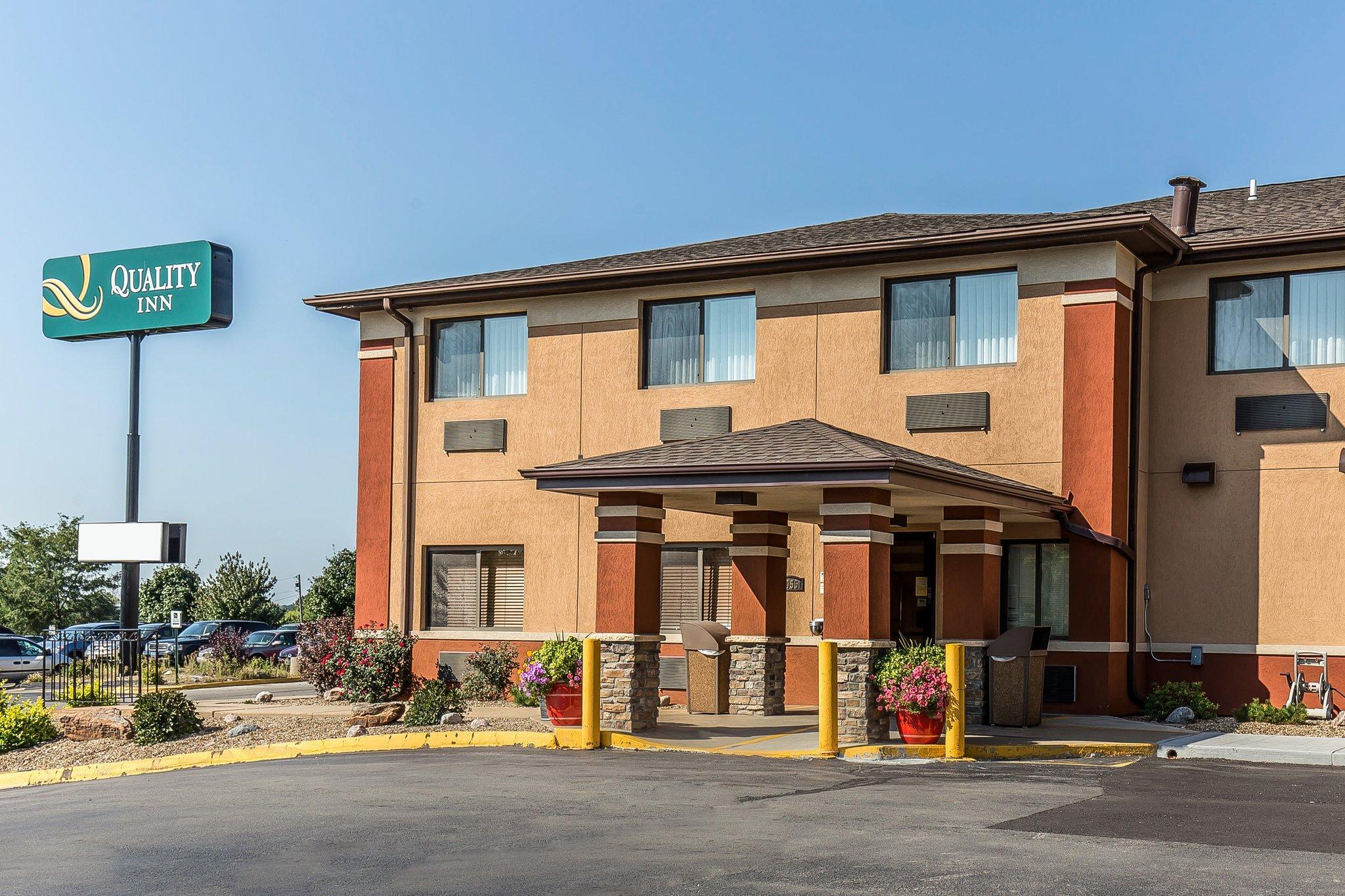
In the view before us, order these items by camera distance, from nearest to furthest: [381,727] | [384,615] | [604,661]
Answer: [604,661] → [381,727] → [384,615]

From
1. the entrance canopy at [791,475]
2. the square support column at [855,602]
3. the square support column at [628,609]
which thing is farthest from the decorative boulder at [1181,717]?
the square support column at [628,609]

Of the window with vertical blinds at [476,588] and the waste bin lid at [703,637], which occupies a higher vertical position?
the window with vertical blinds at [476,588]

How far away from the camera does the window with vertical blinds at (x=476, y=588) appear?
24219 mm

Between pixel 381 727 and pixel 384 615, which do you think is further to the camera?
pixel 384 615

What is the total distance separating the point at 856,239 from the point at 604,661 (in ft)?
25.6

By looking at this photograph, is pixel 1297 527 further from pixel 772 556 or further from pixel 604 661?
pixel 604 661

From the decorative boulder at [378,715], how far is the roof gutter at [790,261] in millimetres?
7201

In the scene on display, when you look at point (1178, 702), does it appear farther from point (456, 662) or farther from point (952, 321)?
point (456, 662)

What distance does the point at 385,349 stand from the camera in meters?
25.4

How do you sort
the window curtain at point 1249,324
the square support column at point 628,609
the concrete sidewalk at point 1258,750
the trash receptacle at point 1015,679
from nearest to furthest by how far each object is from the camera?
the concrete sidewalk at point 1258,750
the square support column at point 628,609
the trash receptacle at point 1015,679
the window curtain at point 1249,324

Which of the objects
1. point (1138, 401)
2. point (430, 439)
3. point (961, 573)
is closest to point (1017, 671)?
point (961, 573)

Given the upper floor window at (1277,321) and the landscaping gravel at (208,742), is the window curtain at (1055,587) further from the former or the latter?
the landscaping gravel at (208,742)

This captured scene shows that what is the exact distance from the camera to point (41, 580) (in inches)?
2203

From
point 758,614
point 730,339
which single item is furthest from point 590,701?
point 730,339
